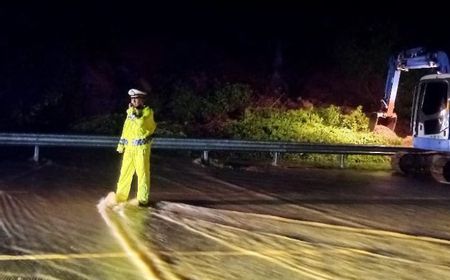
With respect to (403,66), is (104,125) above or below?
below

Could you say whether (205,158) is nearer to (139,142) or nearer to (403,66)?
(403,66)

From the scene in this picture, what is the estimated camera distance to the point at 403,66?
736 inches

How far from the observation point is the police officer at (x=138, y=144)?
32.6ft

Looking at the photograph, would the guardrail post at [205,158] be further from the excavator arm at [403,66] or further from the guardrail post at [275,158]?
the excavator arm at [403,66]

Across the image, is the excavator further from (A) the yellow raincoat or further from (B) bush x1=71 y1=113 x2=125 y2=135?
(B) bush x1=71 y1=113 x2=125 y2=135

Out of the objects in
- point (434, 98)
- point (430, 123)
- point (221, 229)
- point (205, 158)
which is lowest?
point (221, 229)

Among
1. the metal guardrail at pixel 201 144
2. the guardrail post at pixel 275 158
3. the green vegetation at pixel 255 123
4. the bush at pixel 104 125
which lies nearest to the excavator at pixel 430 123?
the metal guardrail at pixel 201 144

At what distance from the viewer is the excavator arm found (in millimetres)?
16953

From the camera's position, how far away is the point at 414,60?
1811 cm

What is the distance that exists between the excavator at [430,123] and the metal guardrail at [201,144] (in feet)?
1.24

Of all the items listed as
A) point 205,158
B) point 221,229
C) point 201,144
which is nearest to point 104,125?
point 205,158

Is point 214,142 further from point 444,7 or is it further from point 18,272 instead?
point 444,7

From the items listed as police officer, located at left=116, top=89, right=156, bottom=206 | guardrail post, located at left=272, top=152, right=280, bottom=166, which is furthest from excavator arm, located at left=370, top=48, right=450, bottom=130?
police officer, located at left=116, top=89, right=156, bottom=206

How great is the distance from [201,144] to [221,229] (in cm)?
806
